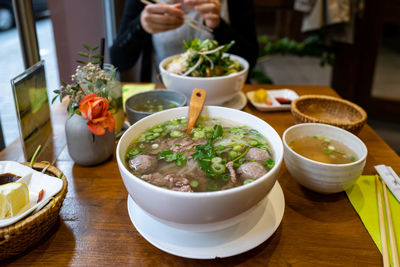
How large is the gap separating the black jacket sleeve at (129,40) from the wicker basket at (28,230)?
5.17 feet

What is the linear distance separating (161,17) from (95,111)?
1.07 m

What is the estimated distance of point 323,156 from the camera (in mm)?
1193

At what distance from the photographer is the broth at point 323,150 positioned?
1.18 metres

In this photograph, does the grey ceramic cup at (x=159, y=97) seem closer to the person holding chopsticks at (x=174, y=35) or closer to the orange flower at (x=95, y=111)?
the orange flower at (x=95, y=111)

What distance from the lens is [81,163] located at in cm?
124

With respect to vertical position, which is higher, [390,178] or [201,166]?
[201,166]

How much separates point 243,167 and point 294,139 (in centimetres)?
41

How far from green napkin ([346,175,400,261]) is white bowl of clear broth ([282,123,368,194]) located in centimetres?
7

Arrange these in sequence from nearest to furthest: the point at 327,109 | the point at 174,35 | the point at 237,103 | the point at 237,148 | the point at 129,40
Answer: the point at 237,148
the point at 327,109
the point at 237,103
the point at 129,40
the point at 174,35

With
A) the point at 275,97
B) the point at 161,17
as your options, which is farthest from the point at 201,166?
the point at 161,17

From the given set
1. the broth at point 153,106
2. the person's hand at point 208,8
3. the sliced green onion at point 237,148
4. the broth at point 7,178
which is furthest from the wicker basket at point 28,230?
the person's hand at point 208,8

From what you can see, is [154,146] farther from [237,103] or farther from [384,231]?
[237,103]

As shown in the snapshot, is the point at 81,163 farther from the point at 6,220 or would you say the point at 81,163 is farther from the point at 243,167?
the point at 243,167

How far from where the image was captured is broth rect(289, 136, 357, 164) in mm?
1179
